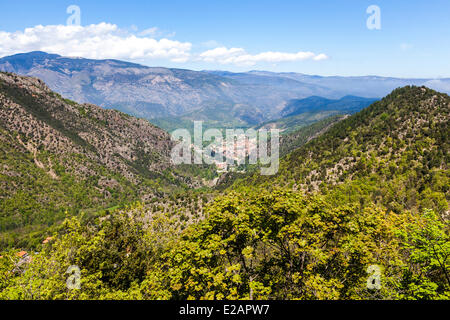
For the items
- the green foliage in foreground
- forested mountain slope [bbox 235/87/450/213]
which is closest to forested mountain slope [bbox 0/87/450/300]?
the green foliage in foreground

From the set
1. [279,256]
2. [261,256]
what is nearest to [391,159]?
[261,256]

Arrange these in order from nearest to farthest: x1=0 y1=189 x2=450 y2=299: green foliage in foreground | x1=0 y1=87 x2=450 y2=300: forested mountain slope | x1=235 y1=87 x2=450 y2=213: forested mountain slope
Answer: x1=0 y1=87 x2=450 y2=300: forested mountain slope → x1=0 y1=189 x2=450 y2=299: green foliage in foreground → x1=235 y1=87 x2=450 y2=213: forested mountain slope

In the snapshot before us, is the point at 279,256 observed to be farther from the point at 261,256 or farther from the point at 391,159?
the point at 391,159

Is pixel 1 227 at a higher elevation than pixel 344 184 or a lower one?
lower

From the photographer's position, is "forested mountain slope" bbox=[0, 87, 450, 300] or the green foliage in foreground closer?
"forested mountain slope" bbox=[0, 87, 450, 300]

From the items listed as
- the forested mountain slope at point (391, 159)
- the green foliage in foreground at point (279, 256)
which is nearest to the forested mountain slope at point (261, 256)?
the green foliage in foreground at point (279, 256)

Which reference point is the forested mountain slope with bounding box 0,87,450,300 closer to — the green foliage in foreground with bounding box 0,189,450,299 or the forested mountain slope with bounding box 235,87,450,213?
the green foliage in foreground with bounding box 0,189,450,299

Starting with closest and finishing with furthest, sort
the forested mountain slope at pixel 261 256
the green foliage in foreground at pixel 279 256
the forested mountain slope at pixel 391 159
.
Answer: the forested mountain slope at pixel 261 256 < the green foliage in foreground at pixel 279 256 < the forested mountain slope at pixel 391 159

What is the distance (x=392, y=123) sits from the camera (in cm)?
9369

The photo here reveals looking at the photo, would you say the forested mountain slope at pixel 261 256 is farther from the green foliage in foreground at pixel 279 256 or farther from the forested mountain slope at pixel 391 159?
the forested mountain slope at pixel 391 159

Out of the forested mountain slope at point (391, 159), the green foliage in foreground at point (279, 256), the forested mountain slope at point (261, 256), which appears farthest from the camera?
the forested mountain slope at point (391, 159)
